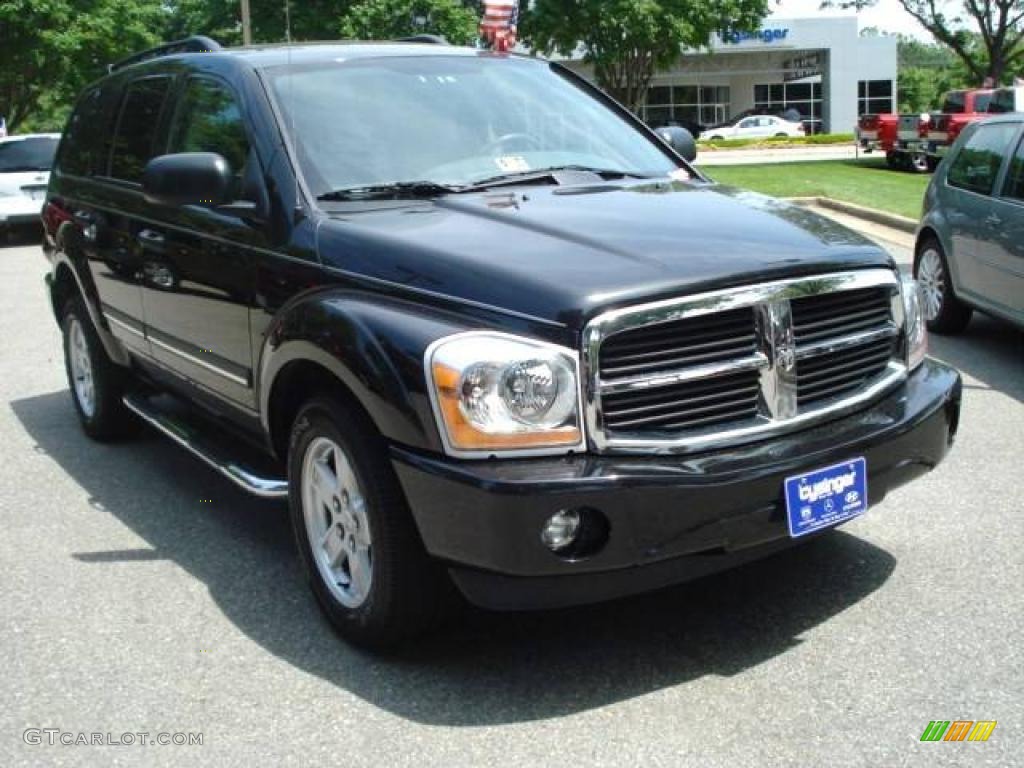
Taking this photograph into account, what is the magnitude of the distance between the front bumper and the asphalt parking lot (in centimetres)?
38

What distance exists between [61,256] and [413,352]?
3.97 m

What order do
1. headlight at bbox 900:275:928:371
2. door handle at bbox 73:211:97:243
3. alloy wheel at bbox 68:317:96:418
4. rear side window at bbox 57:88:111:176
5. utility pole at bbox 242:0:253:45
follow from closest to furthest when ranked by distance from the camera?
headlight at bbox 900:275:928:371, door handle at bbox 73:211:97:243, rear side window at bbox 57:88:111:176, alloy wheel at bbox 68:317:96:418, utility pole at bbox 242:0:253:45

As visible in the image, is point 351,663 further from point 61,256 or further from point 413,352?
point 61,256

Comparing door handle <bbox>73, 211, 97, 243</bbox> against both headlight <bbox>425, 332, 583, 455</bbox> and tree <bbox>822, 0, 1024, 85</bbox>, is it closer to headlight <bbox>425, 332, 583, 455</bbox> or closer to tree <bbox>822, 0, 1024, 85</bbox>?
headlight <bbox>425, 332, 583, 455</bbox>

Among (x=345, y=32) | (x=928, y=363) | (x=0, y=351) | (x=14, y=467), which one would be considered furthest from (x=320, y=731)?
(x=345, y=32)

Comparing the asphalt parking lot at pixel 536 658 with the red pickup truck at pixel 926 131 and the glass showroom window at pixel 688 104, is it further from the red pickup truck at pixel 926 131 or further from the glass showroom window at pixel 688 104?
the glass showroom window at pixel 688 104

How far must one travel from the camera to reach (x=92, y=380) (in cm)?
650

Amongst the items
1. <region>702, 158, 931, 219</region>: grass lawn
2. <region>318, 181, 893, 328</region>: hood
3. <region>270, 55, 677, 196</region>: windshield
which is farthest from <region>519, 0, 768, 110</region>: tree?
<region>318, 181, 893, 328</region>: hood

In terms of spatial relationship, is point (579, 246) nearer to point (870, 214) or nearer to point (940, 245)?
point (940, 245)

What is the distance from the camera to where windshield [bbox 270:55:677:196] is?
442 cm

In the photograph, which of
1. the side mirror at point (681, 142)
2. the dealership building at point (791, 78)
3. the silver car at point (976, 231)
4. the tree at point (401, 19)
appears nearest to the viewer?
the side mirror at point (681, 142)

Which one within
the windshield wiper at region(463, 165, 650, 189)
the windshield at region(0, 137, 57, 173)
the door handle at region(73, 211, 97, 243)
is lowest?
the door handle at region(73, 211, 97, 243)

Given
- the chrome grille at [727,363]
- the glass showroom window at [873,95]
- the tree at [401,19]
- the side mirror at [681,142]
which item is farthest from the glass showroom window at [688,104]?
the chrome grille at [727,363]

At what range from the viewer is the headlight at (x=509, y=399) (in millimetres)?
3309
